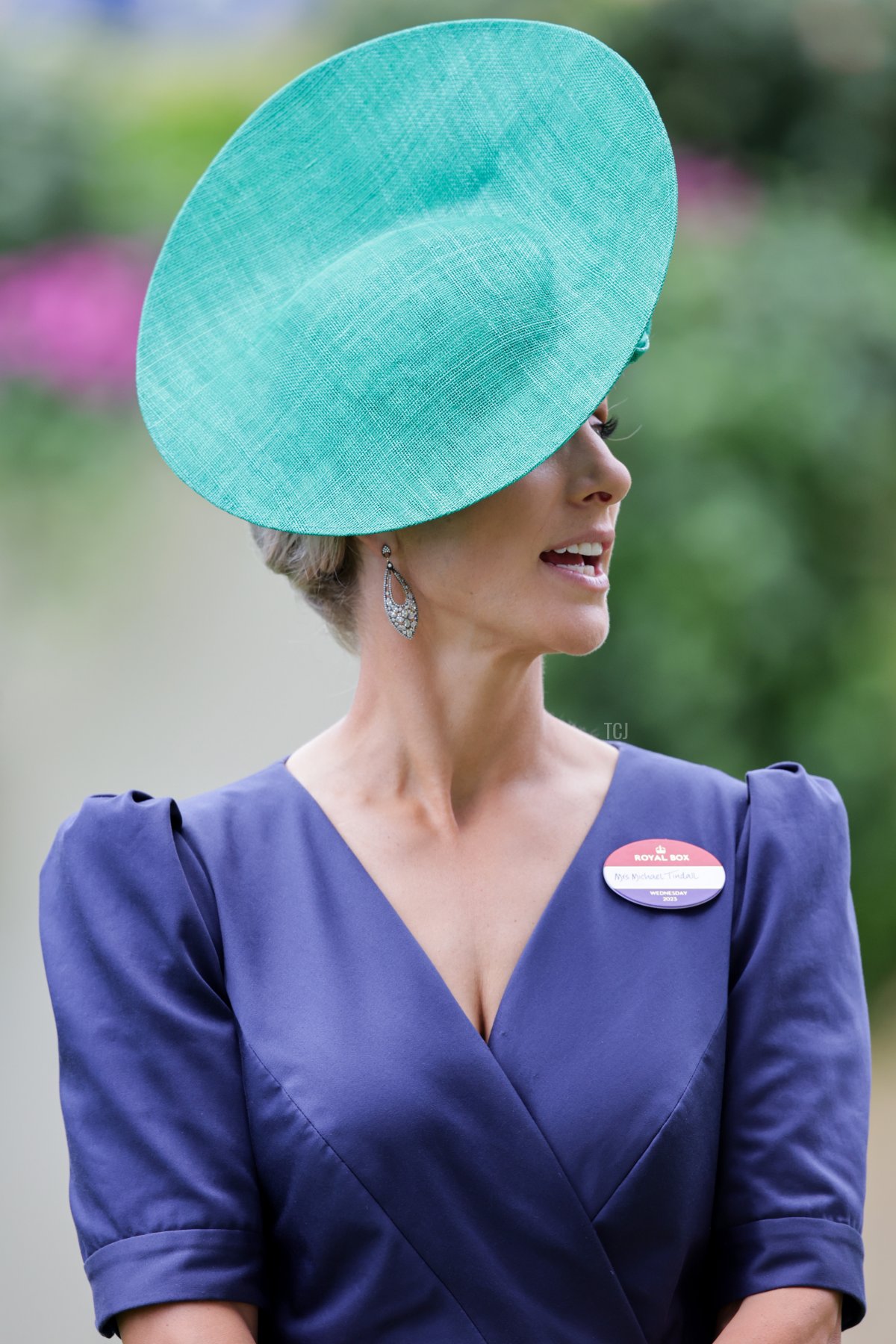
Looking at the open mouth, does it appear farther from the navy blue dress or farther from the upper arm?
the upper arm

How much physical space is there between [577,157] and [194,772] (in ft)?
9.93

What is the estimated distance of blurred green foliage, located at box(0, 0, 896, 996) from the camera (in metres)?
4.26

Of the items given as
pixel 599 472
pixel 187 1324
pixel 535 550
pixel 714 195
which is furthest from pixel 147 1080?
pixel 714 195

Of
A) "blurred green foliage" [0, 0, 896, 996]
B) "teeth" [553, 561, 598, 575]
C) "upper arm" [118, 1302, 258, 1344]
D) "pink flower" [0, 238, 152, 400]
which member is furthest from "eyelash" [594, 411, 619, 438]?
"pink flower" [0, 238, 152, 400]

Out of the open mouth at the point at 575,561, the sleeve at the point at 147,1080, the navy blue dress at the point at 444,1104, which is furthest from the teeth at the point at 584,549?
the sleeve at the point at 147,1080

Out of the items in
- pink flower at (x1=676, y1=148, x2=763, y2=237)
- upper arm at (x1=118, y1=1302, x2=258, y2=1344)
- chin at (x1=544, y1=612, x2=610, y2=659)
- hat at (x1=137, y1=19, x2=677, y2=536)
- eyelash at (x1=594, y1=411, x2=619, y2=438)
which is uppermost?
pink flower at (x1=676, y1=148, x2=763, y2=237)

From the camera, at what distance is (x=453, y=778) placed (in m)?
1.91

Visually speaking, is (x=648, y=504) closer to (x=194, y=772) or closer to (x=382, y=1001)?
(x=194, y=772)

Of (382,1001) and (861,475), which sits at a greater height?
(861,475)

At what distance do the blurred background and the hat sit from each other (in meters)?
2.10

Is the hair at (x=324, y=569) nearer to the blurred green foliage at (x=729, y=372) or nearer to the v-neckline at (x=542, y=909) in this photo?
the v-neckline at (x=542, y=909)

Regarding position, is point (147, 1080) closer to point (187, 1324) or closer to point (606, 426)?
point (187, 1324)

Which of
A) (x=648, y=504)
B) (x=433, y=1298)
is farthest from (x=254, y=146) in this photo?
(x=648, y=504)

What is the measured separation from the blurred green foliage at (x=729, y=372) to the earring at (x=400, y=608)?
204 cm
